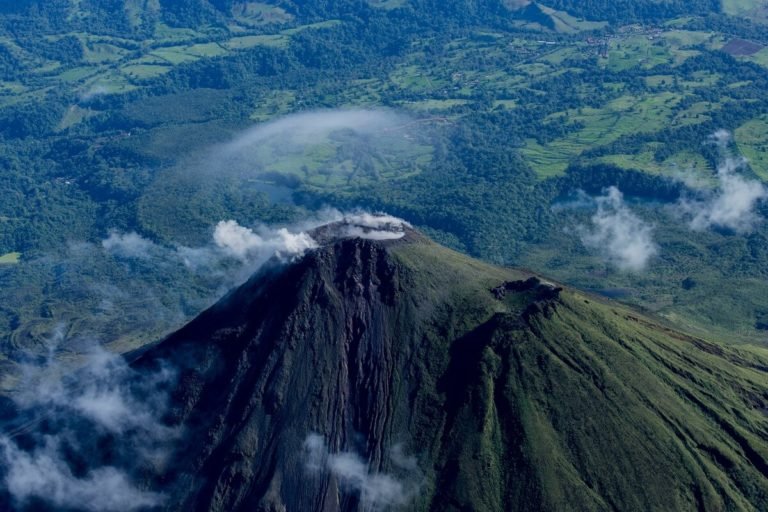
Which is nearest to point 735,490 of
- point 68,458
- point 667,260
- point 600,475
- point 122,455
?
point 600,475

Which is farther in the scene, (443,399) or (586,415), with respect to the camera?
(443,399)

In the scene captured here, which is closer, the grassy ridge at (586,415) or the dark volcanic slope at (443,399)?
the grassy ridge at (586,415)

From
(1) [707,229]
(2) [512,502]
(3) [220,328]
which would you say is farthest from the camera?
(1) [707,229]

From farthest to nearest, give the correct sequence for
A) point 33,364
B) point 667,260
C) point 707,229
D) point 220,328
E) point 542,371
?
point 707,229, point 667,260, point 33,364, point 220,328, point 542,371

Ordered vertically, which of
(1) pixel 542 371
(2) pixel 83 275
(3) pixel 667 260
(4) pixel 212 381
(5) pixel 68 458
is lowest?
(2) pixel 83 275

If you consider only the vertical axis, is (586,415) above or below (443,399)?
above

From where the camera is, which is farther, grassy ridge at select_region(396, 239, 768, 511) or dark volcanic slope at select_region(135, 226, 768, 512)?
dark volcanic slope at select_region(135, 226, 768, 512)

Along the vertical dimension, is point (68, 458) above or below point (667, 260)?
above

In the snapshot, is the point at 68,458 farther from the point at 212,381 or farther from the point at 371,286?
the point at 371,286
